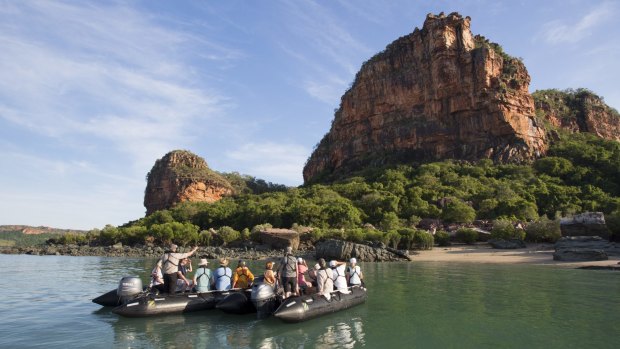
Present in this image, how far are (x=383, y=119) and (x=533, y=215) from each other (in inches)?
2389

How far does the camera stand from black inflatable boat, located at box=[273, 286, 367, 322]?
1461 centimetres

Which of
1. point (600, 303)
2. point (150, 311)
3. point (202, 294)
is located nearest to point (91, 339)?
point (150, 311)

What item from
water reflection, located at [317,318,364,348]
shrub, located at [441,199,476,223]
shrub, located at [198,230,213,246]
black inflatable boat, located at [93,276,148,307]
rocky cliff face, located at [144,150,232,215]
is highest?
rocky cliff face, located at [144,150,232,215]

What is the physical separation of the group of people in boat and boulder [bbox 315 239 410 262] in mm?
23580

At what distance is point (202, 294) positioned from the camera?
17.1 m

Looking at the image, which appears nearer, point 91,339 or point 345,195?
point 91,339

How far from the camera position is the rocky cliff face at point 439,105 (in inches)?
3733

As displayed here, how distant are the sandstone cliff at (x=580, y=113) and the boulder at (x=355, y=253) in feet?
282

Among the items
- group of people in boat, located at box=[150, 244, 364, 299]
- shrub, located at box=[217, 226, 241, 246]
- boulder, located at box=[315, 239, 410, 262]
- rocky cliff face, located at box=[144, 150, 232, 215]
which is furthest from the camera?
rocky cliff face, located at box=[144, 150, 232, 215]

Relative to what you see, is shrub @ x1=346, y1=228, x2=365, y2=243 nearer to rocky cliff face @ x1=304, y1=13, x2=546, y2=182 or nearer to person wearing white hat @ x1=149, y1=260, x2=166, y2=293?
person wearing white hat @ x1=149, y1=260, x2=166, y2=293

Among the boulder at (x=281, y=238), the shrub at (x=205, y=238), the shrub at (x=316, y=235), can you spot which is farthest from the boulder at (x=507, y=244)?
the shrub at (x=205, y=238)

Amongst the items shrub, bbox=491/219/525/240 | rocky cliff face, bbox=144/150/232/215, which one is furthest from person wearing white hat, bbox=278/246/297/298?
rocky cliff face, bbox=144/150/232/215

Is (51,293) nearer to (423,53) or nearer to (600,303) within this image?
(600,303)

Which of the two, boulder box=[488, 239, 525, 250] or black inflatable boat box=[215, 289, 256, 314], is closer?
black inflatable boat box=[215, 289, 256, 314]
